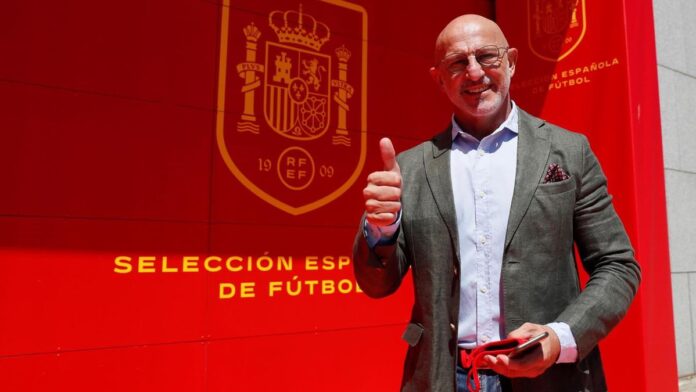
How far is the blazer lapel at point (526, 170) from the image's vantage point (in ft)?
4.21

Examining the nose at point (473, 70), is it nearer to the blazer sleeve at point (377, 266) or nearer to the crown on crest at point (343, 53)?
the blazer sleeve at point (377, 266)

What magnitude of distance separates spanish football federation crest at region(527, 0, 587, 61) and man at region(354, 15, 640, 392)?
2.70 metres

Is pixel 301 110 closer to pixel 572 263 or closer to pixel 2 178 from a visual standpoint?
pixel 2 178

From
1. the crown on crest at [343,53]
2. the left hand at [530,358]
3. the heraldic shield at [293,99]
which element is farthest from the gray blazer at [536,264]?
the crown on crest at [343,53]

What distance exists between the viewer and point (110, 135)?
9.15ft

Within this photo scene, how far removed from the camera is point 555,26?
3.92 m

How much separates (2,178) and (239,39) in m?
1.50

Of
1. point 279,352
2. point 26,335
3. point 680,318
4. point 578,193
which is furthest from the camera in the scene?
point 680,318

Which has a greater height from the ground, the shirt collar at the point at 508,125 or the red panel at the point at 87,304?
the shirt collar at the point at 508,125

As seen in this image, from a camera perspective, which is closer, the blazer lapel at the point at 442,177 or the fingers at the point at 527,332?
the fingers at the point at 527,332


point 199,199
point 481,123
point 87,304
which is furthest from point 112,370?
point 481,123

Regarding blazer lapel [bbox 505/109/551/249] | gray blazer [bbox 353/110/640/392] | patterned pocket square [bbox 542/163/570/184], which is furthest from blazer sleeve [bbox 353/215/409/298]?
patterned pocket square [bbox 542/163/570/184]

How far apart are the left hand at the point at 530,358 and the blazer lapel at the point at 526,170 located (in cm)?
24

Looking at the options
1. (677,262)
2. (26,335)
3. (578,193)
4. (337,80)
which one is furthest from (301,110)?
(677,262)
